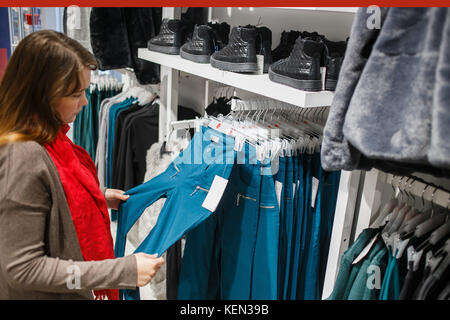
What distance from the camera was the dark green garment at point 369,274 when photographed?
A: 112cm

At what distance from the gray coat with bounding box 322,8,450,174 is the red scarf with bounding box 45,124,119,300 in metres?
0.74

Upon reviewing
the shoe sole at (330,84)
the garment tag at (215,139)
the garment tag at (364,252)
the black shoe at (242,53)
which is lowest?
the garment tag at (364,252)

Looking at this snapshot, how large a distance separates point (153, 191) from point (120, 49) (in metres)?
1.26

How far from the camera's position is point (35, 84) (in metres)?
0.96

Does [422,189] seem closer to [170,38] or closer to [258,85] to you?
[258,85]

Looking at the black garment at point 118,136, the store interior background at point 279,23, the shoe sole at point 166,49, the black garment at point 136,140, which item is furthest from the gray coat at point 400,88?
the black garment at point 118,136

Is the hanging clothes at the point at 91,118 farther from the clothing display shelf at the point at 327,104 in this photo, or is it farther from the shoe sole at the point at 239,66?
the shoe sole at the point at 239,66

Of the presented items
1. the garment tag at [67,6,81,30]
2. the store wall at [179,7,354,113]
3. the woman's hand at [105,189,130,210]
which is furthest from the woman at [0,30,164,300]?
the garment tag at [67,6,81,30]

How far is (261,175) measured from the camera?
138 cm

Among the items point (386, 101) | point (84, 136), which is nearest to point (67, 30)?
point (84, 136)

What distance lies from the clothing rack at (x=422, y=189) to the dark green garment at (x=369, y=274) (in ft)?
0.60

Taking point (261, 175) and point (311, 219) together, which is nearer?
point (261, 175)

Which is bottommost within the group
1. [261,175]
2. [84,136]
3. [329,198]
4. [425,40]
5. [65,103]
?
[84,136]
